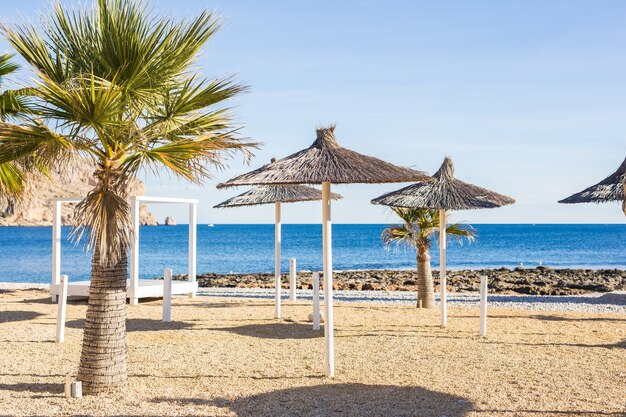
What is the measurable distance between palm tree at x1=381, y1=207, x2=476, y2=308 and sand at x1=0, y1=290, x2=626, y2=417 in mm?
1238

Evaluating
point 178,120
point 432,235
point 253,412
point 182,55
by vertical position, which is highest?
point 182,55

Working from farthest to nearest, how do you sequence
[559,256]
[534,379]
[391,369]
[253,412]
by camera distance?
[559,256] < [391,369] < [534,379] < [253,412]

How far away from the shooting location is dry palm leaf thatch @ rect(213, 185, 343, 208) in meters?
12.2

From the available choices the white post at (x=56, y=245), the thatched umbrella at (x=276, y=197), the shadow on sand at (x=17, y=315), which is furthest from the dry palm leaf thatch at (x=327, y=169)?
the white post at (x=56, y=245)

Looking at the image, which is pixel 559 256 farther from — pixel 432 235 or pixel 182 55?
pixel 182 55

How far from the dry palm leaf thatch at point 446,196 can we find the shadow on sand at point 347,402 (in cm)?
491

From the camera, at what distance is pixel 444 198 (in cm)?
1106

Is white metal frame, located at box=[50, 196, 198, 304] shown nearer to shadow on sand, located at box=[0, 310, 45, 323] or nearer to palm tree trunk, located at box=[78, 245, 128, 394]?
shadow on sand, located at box=[0, 310, 45, 323]

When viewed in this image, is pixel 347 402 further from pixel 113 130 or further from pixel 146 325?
pixel 146 325

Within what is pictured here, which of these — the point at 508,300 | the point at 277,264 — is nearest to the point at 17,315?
the point at 277,264

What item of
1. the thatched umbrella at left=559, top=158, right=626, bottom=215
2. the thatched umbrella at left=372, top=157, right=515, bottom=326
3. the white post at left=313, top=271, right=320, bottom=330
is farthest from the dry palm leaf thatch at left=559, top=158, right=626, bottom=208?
the white post at left=313, top=271, right=320, bottom=330

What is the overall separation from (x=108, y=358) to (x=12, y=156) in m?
2.05

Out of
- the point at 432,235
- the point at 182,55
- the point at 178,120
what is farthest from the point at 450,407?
the point at 432,235

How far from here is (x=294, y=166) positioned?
735cm
